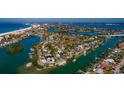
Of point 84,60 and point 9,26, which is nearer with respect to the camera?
point 84,60

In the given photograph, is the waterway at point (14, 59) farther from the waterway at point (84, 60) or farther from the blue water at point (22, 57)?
the waterway at point (84, 60)

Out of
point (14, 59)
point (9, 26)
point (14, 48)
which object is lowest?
point (14, 59)

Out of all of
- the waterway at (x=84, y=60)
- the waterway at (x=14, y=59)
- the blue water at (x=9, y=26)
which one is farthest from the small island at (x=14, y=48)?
the waterway at (x=84, y=60)

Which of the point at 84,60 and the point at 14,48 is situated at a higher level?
Result: the point at 14,48

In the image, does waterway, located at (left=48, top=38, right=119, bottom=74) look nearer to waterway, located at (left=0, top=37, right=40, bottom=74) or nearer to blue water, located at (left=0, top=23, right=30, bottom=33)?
waterway, located at (left=0, top=37, right=40, bottom=74)

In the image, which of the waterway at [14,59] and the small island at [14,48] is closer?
the waterway at [14,59]

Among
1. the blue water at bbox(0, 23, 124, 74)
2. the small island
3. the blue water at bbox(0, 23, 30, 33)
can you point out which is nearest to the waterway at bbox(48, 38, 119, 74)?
the blue water at bbox(0, 23, 124, 74)

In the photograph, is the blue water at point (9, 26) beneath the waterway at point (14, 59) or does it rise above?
above

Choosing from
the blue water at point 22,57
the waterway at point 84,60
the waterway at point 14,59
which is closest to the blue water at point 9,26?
the blue water at point 22,57

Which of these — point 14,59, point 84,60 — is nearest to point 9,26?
point 14,59

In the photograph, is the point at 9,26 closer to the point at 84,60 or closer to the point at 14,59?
the point at 14,59
